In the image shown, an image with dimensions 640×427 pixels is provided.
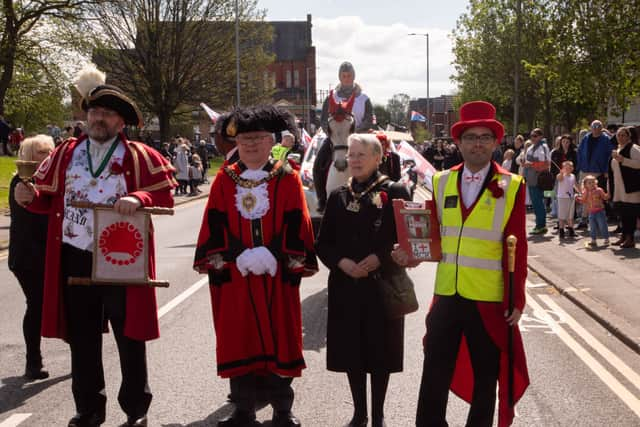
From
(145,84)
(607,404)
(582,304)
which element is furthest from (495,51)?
(607,404)

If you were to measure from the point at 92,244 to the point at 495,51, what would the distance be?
5035 centimetres

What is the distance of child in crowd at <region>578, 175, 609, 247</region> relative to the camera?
43.4 ft

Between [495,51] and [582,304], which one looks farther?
[495,51]

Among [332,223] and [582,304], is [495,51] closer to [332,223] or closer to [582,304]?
[582,304]

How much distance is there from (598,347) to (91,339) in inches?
178

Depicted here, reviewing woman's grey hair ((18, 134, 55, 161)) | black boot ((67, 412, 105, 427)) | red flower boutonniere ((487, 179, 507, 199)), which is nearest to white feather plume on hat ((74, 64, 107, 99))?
woman's grey hair ((18, 134, 55, 161))

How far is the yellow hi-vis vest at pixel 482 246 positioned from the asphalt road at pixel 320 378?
54.2 inches

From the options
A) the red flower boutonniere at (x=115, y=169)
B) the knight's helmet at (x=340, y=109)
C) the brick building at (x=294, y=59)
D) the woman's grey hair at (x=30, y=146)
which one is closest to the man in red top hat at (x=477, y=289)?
the red flower boutonniere at (x=115, y=169)

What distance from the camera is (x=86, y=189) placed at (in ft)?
16.3

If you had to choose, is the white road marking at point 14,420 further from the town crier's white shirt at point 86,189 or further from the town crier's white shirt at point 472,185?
the town crier's white shirt at point 472,185

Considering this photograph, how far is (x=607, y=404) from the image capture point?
561 cm

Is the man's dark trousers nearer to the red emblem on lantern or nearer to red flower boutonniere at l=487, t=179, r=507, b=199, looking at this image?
the red emblem on lantern

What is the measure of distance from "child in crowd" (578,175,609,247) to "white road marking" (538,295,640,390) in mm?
4444

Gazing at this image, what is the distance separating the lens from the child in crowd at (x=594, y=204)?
13.2 m
